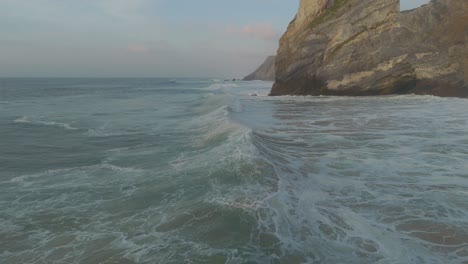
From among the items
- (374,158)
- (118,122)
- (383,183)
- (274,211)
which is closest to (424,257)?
(274,211)

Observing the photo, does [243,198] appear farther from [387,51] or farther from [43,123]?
[387,51]

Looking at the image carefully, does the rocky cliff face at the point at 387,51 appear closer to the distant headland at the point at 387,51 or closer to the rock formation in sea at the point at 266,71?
the distant headland at the point at 387,51

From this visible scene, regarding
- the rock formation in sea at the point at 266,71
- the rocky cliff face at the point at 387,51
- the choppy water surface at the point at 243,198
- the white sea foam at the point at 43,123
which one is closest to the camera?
the choppy water surface at the point at 243,198

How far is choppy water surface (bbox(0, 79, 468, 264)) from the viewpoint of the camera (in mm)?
7156

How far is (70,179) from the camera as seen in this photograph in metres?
12.5

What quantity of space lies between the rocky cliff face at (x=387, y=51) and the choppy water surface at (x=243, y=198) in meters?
20.5

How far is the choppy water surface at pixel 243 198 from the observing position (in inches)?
282

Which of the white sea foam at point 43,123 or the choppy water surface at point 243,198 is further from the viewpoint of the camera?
the white sea foam at point 43,123

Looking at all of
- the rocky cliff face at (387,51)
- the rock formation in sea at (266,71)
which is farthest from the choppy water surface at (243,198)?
the rock formation in sea at (266,71)

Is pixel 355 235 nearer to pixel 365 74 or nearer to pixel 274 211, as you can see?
pixel 274 211

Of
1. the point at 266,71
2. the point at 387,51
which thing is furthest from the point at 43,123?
the point at 266,71

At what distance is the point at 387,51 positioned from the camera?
124 feet

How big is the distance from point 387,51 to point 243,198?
33527 mm

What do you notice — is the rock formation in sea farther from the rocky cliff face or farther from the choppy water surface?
the choppy water surface
